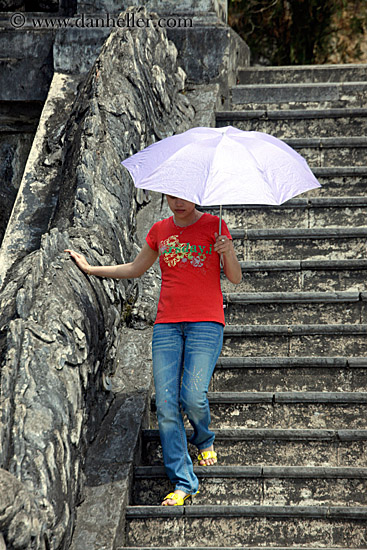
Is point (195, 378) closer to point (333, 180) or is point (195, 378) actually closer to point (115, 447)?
A: point (115, 447)

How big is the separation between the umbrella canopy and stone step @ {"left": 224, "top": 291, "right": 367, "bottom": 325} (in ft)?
3.48

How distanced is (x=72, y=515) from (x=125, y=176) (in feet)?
6.99

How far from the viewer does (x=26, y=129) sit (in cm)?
611

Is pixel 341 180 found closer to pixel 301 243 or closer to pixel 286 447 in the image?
pixel 301 243

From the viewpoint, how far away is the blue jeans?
3.41 metres

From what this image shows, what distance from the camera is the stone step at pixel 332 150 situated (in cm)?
532

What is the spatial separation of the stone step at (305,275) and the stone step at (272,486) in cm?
129

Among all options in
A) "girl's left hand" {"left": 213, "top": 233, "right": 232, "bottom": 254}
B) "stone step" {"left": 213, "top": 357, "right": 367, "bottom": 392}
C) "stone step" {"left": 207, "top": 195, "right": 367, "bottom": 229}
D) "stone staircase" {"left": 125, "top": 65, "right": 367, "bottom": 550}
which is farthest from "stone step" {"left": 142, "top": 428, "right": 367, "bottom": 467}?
"stone step" {"left": 207, "top": 195, "right": 367, "bottom": 229}

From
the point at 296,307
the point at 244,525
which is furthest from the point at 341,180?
the point at 244,525

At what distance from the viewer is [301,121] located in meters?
5.70

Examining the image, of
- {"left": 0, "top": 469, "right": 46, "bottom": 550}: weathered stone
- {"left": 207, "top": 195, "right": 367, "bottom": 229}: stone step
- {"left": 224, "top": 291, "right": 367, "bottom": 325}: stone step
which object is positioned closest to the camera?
{"left": 0, "top": 469, "right": 46, "bottom": 550}: weathered stone

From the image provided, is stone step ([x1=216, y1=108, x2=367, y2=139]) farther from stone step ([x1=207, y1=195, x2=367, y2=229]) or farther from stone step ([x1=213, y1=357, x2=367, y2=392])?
stone step ([x1=213, y1=357, x2=367, y2=392])

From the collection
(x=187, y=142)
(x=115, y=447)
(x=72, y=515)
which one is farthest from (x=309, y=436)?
(x=187, y=142)

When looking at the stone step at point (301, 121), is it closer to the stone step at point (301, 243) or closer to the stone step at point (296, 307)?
the stone step at point (301, 243)
